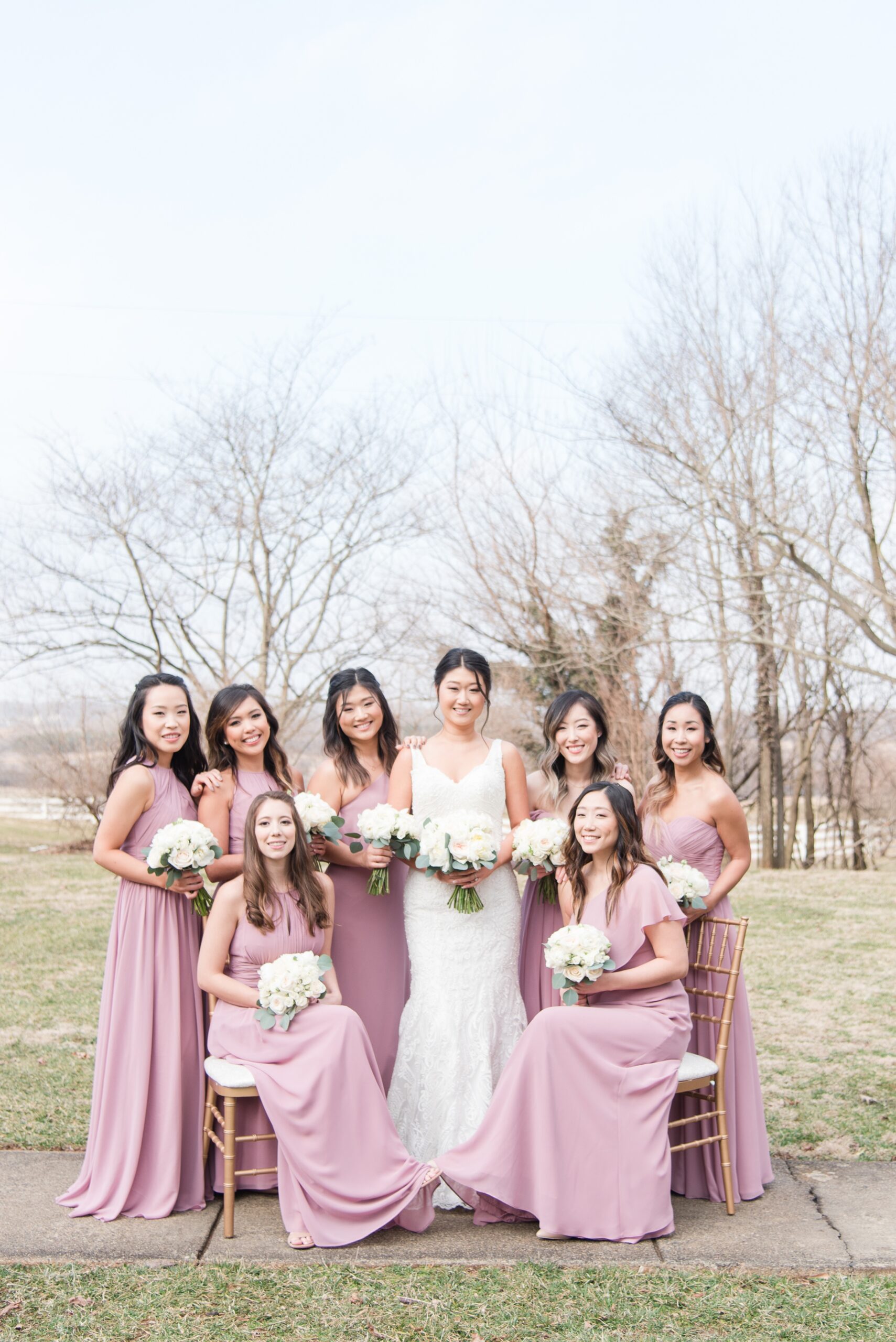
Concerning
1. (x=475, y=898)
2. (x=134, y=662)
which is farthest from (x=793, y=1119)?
(x=134, y=662)

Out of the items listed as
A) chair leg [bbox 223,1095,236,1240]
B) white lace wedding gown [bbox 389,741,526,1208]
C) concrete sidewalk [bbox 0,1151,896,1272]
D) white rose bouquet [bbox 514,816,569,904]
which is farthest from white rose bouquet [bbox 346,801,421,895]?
concrete sidewalk [bbox 0,1151,896,1272]

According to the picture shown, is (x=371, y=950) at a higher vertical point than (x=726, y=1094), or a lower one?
higher

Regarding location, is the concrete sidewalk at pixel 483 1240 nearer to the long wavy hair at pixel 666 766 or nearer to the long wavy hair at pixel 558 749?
the long wavy hair at pixel 666 766

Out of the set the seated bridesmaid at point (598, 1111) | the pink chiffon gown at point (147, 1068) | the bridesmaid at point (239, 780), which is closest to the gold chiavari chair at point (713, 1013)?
the seated bridesmaid at point (598, 1111)

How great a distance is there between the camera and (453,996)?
5051 mm

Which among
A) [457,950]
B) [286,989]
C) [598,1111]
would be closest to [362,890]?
[457,950]

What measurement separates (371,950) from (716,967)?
1603mm

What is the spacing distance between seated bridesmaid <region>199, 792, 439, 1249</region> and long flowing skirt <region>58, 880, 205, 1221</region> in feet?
0.69

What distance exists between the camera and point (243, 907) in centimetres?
479

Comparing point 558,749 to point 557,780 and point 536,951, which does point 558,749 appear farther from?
point 536,951

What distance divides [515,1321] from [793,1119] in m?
3.08

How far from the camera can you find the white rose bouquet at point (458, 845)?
4.77 m

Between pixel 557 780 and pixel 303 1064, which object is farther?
pixel 557 780

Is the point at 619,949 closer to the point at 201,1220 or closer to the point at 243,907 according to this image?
the point at 243,907
